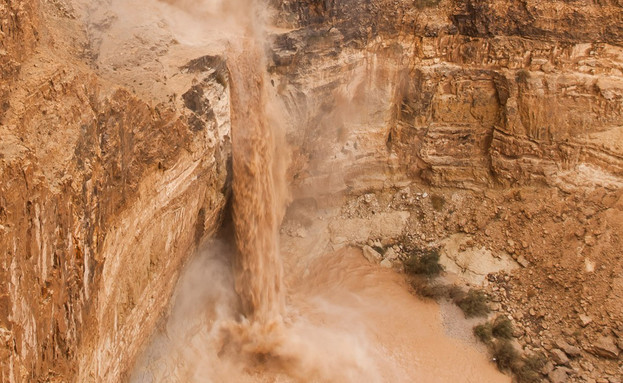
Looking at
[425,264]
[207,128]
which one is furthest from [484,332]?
[207,128]

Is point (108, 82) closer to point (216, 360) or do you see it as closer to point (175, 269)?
point (175, 269)

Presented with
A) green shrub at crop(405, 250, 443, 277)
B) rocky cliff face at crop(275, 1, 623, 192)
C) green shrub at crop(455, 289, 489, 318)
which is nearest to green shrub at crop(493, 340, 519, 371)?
green shrub at crop(455, 289, 489, 318)

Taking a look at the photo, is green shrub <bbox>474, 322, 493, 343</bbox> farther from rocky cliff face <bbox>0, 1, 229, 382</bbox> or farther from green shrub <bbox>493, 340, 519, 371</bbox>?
rocky cliff face <bbox>0, 1, 229, 382</bbox>

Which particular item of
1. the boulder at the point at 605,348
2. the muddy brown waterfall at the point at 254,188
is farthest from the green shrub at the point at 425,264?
the boulder at the point at 605,348

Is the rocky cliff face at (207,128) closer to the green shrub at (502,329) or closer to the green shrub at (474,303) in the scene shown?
the green shrub at (474,303)

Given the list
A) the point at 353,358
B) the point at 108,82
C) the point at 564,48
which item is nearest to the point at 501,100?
the point at 564,48
